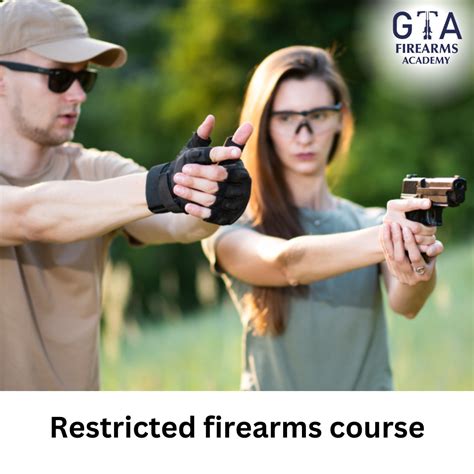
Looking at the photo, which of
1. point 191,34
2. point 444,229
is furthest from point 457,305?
point 191,34

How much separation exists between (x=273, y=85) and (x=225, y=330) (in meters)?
6.60

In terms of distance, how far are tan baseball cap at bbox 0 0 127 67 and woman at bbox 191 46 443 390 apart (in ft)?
1.95

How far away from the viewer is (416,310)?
2.79 metres

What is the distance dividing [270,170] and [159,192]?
0.66m

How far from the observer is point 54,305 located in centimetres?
265

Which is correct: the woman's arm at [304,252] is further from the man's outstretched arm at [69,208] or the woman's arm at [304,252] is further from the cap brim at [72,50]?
the cap brim at [72,50]

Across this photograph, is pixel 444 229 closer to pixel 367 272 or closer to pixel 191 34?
pixel 191 34

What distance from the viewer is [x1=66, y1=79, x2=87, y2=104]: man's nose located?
8.82 feet

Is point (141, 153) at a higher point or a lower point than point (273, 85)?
lower

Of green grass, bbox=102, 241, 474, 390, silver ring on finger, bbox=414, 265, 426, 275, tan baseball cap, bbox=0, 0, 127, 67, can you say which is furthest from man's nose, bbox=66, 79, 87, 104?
green grass, bbox=102, 241, 474, 390

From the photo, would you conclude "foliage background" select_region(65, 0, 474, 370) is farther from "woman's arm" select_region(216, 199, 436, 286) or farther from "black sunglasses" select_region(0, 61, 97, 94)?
"black sunglasses" select_region(0, 61, 97, 94)

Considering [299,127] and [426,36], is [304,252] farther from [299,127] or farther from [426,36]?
[426,36]

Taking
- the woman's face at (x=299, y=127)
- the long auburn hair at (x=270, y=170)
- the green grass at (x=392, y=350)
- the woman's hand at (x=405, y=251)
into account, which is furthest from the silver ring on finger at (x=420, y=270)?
the green grass at (x=392, y=350)

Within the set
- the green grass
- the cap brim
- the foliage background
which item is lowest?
the green grass
